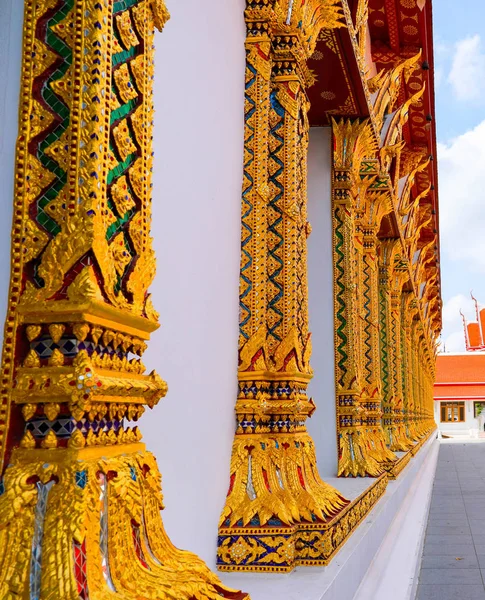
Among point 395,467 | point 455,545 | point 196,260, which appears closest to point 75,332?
point 196,260

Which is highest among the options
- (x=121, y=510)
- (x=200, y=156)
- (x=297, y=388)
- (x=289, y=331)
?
(x=200, y=156)

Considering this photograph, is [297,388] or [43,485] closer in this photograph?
[43,485]

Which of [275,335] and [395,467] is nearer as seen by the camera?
[275,335]

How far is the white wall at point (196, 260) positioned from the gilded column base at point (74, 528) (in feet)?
1.79

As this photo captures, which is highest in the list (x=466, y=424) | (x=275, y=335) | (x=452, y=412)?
(x=275, y=335)

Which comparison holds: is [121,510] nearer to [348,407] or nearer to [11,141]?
[11,141]

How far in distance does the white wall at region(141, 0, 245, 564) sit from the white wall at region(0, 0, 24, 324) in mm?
606

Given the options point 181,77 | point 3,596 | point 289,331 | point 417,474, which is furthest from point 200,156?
point 417,474

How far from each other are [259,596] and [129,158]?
1272 millimetres

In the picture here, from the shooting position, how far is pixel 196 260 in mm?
2031

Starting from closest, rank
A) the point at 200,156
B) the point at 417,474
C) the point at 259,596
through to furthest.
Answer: the point at 259,596 → the point at 200,156 → the point at 417,474

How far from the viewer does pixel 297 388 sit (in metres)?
2.50

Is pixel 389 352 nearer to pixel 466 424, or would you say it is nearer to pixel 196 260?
pixel 196 260

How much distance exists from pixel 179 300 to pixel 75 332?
2.93ft
